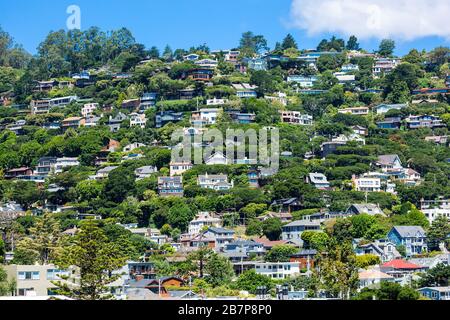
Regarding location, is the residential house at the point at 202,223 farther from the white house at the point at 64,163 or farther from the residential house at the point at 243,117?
the residential house at the point at 243,117

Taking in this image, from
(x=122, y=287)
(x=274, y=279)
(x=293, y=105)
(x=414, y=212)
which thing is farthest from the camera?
(x=293, y=105)

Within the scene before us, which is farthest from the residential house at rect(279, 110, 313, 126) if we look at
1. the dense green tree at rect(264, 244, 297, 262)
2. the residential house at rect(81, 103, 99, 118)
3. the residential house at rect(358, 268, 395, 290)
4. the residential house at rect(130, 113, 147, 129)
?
the residential house at rect(358, 268, 395, 290)

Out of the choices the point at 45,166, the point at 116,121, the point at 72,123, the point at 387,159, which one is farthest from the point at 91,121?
the point at 387,159

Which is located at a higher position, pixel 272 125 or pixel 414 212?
pixel 272 125

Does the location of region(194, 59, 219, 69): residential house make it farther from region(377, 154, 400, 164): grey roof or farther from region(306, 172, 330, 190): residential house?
region(306, 172, 330, 190): residential house

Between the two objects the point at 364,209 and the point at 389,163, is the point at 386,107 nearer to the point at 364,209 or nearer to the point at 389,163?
the point at 389,163

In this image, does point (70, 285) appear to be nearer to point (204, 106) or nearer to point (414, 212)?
point (414, 212)
